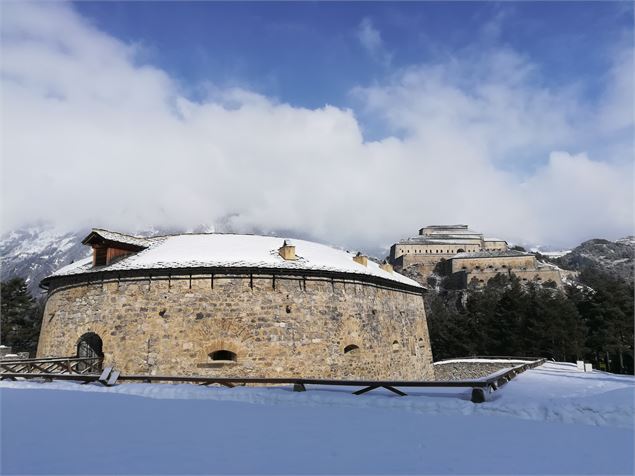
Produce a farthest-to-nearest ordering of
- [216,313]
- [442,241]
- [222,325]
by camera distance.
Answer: [442,241] → [216,313] → [222,325]

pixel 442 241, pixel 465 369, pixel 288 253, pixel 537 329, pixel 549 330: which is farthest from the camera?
pixel 442 241

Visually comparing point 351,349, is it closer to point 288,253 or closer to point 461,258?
point 288,253

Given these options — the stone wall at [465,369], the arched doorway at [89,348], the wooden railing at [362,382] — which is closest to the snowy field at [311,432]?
the wooden railing at [362,382]

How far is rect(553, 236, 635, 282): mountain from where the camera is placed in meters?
122

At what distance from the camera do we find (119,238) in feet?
60.8

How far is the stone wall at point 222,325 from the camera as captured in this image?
1609cm

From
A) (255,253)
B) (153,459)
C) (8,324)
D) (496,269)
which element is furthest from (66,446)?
(496,269)

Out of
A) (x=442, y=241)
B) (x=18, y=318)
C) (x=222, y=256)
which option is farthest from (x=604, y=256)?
(x=222, y=256)

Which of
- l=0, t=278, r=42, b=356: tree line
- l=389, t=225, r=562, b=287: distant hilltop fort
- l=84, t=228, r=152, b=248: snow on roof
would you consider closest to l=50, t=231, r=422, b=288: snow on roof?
l=84, t=228, r=152, b=248: snow on roof

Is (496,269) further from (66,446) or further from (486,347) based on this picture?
(66,446)

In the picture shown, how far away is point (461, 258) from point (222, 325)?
84712mm

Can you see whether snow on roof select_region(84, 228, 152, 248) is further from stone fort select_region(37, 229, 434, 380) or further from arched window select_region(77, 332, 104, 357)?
arched window select_region(77, 332, 104, 357)

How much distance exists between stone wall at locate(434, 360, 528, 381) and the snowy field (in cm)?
1863

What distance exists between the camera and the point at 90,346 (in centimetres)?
1822
